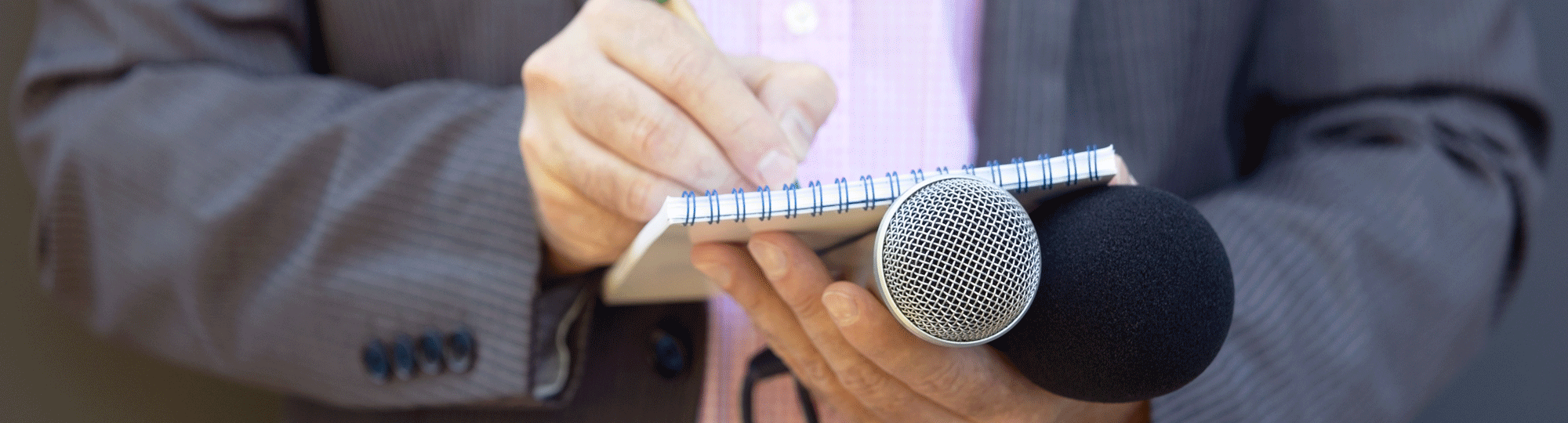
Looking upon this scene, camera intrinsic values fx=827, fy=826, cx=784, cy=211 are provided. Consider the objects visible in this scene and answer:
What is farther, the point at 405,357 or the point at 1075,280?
the point at 405,357

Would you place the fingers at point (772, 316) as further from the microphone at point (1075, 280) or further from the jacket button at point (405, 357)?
the jacket button at point (405, 357)

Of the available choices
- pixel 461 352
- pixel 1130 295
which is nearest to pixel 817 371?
pixel 1130 295

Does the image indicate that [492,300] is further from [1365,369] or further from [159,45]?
[1365,369]

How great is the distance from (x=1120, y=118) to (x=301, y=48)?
1025 mm

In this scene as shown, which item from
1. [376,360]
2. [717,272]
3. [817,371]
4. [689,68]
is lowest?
[376,360]

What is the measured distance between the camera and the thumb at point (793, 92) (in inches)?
25.5

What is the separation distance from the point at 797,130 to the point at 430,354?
454 mm

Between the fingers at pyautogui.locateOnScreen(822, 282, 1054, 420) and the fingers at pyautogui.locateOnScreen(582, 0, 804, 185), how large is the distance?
0.47ft

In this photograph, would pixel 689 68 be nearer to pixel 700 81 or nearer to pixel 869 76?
pixel 700 81

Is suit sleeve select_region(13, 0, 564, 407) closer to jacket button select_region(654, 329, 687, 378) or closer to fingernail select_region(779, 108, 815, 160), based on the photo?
jacket button select_region(654, 329, 687, 378)

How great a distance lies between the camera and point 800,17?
91 centimetres

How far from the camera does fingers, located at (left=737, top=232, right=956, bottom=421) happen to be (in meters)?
0.52

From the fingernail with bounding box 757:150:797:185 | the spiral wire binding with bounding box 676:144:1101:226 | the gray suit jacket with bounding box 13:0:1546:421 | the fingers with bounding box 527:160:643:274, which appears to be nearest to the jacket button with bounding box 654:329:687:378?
the gray suit jacket with bounding box 13:0:1546:421

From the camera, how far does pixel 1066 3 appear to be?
895mm
